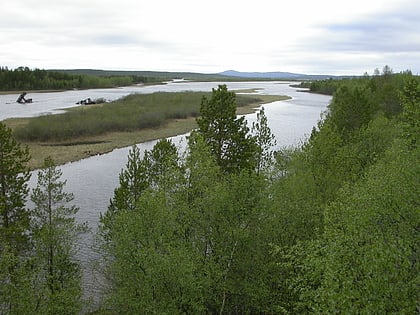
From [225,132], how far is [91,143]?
159ft

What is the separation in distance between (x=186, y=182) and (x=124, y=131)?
66.1m

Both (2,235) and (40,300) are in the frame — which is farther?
(2,235)

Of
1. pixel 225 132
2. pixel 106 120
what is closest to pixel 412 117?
pixel 225 132

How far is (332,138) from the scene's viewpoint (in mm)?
30234

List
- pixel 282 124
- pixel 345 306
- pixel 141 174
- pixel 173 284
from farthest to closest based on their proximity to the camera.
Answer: pixel 282 124, pixel 141 174, pixel 173 284, pixel 345 306

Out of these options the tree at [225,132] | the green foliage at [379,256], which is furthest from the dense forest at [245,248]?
the tree at [225,132]

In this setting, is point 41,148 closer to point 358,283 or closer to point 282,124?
point 282,124

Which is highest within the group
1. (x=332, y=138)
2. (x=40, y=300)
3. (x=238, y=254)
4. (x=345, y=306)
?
(x=332, y=138)

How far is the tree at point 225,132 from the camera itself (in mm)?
29031

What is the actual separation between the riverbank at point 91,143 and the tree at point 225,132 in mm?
33449

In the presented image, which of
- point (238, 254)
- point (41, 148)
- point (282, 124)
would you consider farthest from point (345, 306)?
point (282, 124)

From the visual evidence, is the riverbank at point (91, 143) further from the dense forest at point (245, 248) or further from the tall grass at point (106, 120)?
the dense forest at point (245, 248)

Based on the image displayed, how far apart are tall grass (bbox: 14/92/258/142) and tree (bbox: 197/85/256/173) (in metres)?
51.3

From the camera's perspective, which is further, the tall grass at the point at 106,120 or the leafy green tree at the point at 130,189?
the tall grass at the point at 106,120
